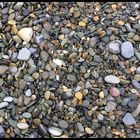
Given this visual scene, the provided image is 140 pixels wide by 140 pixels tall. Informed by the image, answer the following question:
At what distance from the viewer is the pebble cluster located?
2.21m

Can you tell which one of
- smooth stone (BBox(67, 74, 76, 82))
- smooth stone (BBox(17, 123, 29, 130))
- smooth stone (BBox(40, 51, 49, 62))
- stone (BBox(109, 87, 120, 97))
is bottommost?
smooth stone (BBox(17, 123, 29, 130))

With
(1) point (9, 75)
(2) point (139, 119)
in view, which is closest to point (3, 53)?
(1) point (9, 75)

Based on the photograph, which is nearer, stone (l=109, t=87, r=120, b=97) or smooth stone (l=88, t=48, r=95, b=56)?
stone (l=109, t=87, r=120, b=97)

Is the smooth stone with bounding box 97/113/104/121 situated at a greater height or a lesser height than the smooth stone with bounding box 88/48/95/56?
lesser

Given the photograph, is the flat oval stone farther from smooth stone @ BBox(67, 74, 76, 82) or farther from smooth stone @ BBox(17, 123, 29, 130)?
smooth stone @ BBox(67, 74, 76, 82)

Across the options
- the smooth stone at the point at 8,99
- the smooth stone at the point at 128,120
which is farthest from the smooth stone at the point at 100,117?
the smooth stone at the point at 8,99

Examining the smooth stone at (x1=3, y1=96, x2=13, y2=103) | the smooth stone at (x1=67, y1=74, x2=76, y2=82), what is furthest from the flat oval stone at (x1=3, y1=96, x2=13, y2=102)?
the smooth stone at (x1=67, y1=74, x2=76, y2=82)

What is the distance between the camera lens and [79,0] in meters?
→ 2.64

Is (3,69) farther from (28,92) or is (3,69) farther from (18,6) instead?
(18,6)

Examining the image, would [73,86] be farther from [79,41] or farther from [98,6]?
[98,6]

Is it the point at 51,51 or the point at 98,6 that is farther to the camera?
the point at 98,6

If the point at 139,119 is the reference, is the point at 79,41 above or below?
above

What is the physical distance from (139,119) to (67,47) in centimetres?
60

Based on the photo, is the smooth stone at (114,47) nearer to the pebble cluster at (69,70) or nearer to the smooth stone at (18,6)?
the pebble cluster at (69,70)
